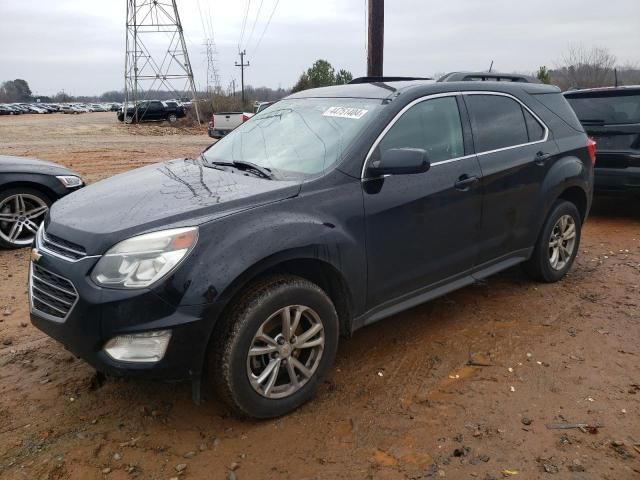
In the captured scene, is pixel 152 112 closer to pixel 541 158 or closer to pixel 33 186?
pixel 33 186

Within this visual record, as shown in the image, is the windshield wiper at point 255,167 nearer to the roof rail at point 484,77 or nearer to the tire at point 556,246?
the roof rail at point 484,77

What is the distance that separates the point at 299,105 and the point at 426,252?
1467mm

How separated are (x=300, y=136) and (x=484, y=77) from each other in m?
1.86

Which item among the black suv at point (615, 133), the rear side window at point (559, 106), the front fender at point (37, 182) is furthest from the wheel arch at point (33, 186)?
the black suv at point (615, 133)

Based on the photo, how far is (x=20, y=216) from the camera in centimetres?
618

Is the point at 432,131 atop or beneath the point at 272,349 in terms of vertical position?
atop

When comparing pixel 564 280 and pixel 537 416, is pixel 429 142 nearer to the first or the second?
pixel 537 416

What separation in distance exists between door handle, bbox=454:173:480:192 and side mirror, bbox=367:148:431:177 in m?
0.59

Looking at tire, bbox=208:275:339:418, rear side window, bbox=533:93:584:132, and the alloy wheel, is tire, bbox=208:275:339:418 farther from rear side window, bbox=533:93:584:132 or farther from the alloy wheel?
the alloy wheel

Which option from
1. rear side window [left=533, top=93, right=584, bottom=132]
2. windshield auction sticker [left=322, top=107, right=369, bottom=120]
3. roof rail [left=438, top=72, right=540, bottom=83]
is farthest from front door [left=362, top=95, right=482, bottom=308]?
rear side window [left=533, top=93, right=584, bottom=132]

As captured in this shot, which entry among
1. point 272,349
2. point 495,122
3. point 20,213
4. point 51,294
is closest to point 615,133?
point 495,122

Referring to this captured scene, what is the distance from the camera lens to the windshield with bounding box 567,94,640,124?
708 centimetres

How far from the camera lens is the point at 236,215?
2848 millimetres

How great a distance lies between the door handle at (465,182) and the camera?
12.5 feet
